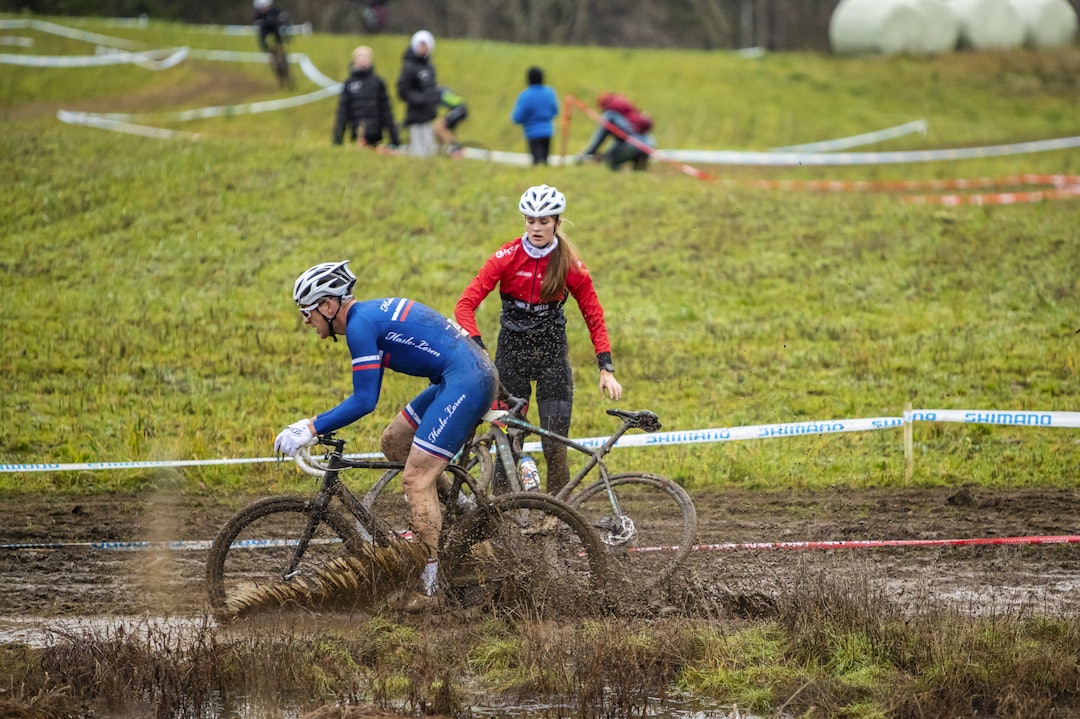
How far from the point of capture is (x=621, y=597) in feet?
25.3

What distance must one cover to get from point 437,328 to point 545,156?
46.8 feet

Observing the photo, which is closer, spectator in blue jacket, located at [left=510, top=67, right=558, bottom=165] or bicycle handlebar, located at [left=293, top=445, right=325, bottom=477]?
bicycle handlebar, located at [left=293, top=445, right=325, bottom=477]

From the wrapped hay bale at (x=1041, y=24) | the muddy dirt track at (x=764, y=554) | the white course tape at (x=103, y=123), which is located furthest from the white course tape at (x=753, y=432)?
the wrapped hay bale at (x=1041, y=24)

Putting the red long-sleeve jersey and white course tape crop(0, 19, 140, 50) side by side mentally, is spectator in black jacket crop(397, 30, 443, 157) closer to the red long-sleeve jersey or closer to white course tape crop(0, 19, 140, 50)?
the red long-sleeve jersey

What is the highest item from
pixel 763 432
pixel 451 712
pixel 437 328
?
pixel 437 328

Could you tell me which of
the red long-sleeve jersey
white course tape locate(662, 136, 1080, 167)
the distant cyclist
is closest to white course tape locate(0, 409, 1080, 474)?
the red long-sleeve jersey

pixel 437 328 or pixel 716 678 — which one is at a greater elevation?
pixel 437 328

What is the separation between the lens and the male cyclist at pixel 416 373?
24.1 feet

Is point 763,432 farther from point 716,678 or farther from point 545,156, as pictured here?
point 545,156

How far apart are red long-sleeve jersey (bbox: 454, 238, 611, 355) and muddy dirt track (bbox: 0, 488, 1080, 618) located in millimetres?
1895

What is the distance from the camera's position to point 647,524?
8102mm

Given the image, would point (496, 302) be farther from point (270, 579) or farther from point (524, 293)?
point (270, 579)

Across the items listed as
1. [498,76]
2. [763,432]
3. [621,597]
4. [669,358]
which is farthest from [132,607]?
[498,76]

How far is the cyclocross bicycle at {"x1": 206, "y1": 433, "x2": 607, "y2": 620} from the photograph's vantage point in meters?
7.61
